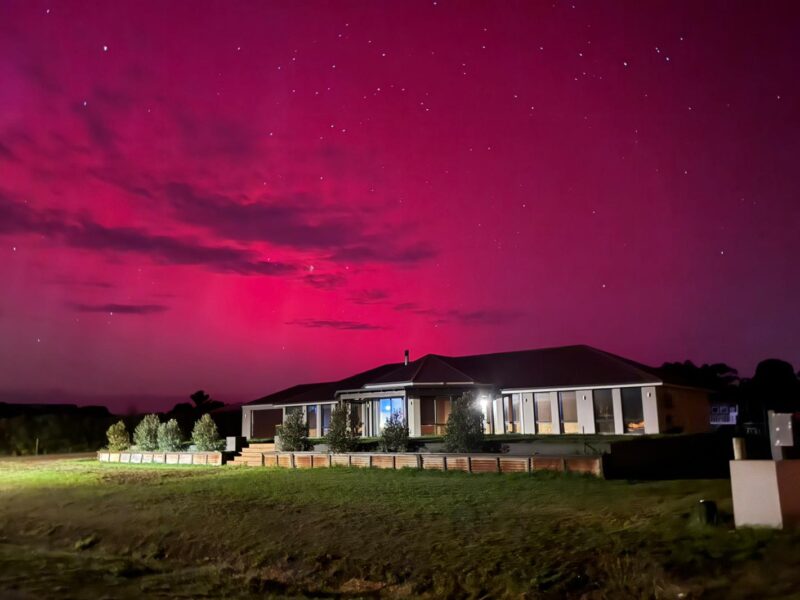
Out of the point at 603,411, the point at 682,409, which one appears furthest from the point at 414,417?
the point at 682,409

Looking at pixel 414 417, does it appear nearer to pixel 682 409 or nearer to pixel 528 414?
pixel 528 414

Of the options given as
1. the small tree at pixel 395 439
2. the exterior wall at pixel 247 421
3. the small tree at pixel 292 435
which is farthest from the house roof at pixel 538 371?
the exterior wall at pixel 247 421

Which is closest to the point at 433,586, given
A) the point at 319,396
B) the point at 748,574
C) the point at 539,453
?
the point at 748,574

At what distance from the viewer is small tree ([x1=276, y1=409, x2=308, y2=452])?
94.9ft

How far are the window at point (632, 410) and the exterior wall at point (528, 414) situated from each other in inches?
171

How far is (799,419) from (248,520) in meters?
11.6

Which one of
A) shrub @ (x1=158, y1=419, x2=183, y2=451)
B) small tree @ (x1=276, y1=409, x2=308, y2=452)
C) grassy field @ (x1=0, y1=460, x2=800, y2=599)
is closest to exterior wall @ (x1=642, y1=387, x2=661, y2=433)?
grassy field @ (x1=0, y1=460, x2=800, y2=599)

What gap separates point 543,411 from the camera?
3228 cm

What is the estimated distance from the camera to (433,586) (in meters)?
11.0

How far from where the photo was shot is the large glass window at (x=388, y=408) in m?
34.2

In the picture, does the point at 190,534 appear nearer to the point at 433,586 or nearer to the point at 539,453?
the point at 433,586

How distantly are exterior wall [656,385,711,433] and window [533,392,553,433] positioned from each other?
16.4ft

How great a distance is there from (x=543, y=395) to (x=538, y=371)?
2.01 m

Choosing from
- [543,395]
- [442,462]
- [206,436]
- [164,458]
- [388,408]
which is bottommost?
[164,458]
